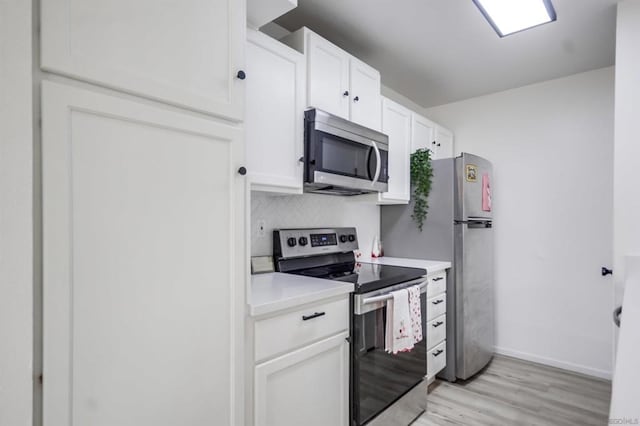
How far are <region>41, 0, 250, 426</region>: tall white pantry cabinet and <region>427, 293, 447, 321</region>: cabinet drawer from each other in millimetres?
1681

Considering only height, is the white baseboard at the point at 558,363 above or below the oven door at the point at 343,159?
below

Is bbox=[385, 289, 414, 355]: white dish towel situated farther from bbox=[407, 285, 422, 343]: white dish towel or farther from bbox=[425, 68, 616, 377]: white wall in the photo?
bbox=[425, 68, 616, 377]: white wall

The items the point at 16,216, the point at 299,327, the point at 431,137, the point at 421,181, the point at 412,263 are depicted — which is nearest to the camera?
the point at 16,216

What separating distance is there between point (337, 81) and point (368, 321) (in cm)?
144

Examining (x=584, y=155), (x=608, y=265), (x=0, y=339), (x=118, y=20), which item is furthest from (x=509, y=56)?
(x=0, y=339)

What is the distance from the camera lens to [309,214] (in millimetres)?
2434

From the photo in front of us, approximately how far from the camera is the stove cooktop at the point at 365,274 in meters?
1.81

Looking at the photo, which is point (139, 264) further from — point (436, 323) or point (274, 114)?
point (436, 323)

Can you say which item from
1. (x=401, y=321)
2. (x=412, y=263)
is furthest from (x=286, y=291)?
(x=412, y=263)

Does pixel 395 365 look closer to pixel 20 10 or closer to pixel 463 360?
pixel 463 360

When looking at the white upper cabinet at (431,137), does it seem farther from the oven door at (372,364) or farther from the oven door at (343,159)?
the oven door at (372,364)

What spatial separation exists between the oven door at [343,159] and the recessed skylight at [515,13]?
96 cm

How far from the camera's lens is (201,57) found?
1.14 meters

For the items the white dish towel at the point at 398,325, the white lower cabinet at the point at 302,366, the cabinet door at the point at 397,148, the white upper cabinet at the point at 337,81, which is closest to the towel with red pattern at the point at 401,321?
the white dish towel at the point at 398,325
